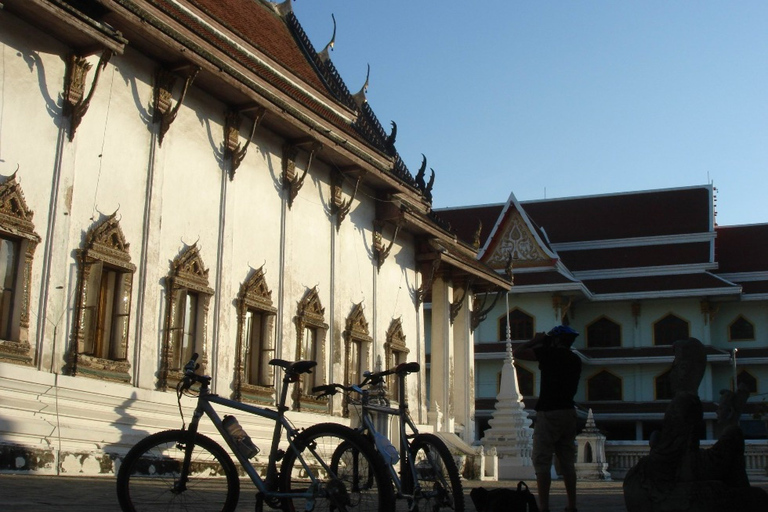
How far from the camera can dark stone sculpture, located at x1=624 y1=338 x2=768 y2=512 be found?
4.71 metres

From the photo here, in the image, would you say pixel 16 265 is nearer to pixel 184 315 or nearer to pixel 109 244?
pixel 109 244

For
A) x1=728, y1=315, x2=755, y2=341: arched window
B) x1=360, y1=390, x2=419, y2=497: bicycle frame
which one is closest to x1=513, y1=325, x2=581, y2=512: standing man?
x1=360, y1=390, x2=419, y2=497: bicycle frame

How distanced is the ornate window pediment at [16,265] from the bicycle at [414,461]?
4.21 meters

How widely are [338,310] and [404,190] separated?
8.75 ft

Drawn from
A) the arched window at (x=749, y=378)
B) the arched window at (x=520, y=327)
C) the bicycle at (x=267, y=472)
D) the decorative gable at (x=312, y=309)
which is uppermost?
the arched window at (x=520, y=327)

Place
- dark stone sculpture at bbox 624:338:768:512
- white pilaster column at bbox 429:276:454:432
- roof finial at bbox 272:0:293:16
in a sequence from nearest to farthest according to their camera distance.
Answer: dark stone sculpture at bbox 624:338:768:512 < white pilaster column at bbox 429:276:454:432 < roof finial at bbox 272:0:293:16

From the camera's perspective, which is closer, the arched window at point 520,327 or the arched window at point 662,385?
the arched window at point 662,385

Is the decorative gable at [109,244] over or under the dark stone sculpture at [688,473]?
over

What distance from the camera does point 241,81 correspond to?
1079cm

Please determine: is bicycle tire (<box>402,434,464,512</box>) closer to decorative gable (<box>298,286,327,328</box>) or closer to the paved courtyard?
the paved courtyard

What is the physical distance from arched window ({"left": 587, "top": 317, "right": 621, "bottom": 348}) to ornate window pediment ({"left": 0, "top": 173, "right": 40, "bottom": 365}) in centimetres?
2531

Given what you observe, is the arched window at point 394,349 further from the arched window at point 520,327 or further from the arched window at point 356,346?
the arched window at point 520,327

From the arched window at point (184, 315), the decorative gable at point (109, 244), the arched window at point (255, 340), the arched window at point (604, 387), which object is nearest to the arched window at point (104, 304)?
the decorative gable at point (109, 244)

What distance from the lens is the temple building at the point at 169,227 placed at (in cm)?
839
